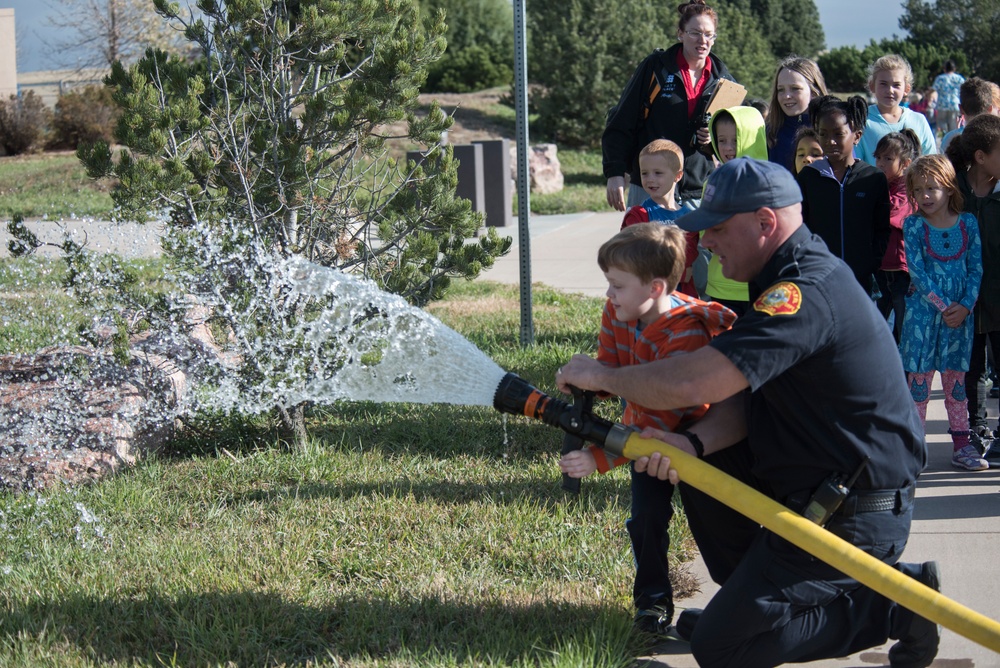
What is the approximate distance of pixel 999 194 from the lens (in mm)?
4984

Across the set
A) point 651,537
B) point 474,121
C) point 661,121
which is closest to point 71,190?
point 474,121

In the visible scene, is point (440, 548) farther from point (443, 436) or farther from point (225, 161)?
point (225, 161)

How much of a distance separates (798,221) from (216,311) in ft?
9.41

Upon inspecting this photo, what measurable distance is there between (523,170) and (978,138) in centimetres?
283

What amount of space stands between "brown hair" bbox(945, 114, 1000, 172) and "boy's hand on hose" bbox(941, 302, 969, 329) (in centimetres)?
83

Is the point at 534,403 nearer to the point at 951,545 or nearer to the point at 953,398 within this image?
the point at 951,545

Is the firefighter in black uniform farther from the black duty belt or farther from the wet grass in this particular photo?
the wet grass

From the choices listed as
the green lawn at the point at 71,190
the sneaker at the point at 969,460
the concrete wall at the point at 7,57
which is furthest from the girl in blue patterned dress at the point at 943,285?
the concrete wall at the point at 7,57

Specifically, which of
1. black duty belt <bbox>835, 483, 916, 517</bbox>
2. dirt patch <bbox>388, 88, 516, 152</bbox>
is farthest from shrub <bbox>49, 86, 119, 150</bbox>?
black duty belt <bbox>835, 483, 916, 517</bbox>

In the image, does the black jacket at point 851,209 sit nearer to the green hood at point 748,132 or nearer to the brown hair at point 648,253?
A: the green hood at point 748,132

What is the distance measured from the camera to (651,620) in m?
3.28

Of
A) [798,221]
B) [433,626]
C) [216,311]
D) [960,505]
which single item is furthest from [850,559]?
[216,311]

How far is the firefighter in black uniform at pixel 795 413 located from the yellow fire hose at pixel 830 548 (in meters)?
0.07

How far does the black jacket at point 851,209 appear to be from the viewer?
4.97 m
